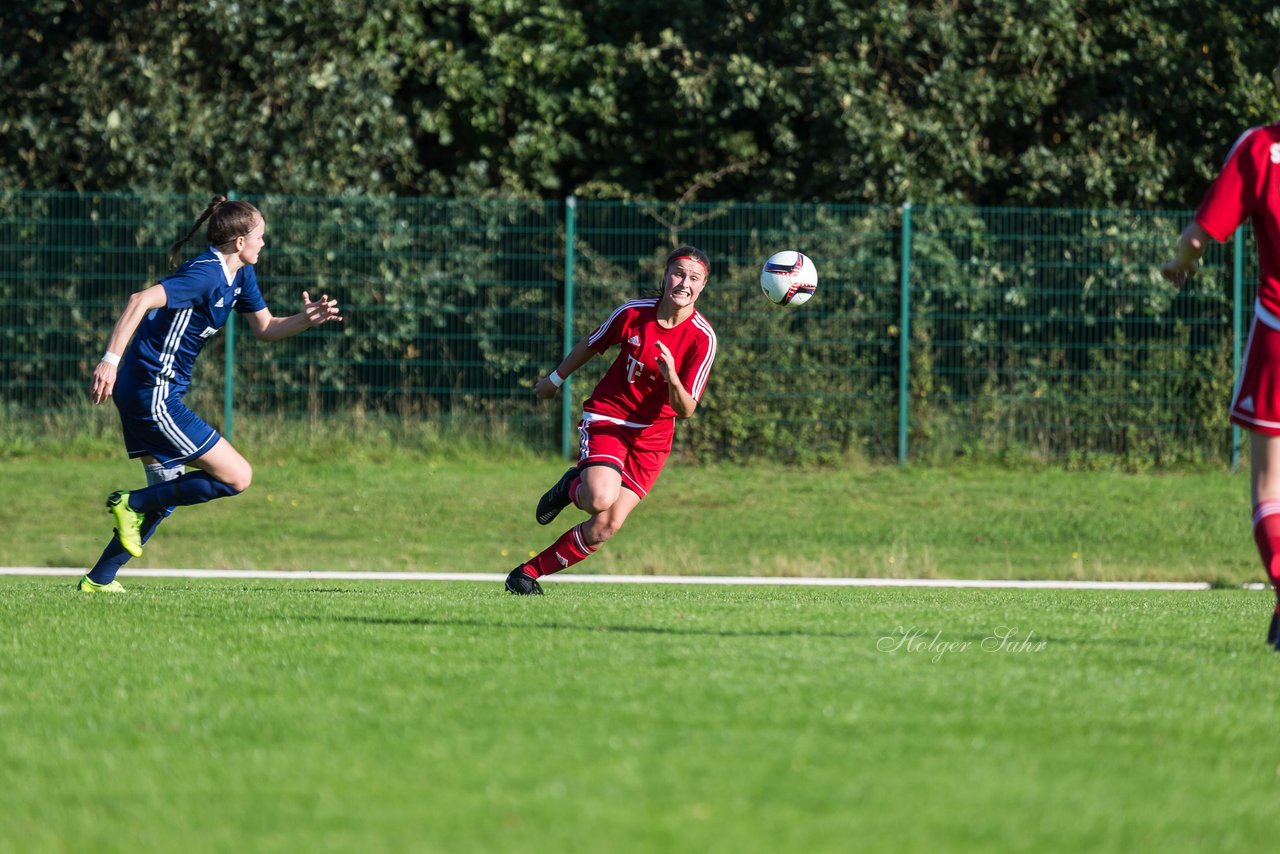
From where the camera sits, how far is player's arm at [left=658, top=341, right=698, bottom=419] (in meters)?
8.27

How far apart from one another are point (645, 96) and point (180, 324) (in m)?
10.7

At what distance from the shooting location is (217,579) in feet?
38.6

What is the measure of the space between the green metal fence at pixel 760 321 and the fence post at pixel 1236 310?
5 cm

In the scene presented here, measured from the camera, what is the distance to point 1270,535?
571 cm

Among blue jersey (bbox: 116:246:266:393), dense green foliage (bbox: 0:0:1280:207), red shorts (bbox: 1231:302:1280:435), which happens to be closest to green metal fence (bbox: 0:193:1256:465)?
dense green foliage (bbox: 0:0:1280:207)

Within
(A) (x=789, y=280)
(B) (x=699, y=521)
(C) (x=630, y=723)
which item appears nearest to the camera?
(C) (x=630, y=723)

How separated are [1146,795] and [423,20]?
16306 millimetres

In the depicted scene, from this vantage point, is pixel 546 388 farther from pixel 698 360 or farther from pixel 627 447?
pixel 698 360

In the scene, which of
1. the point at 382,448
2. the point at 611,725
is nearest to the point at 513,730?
the point at 611,725

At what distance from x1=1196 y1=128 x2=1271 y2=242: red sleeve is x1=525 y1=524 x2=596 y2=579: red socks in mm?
4059

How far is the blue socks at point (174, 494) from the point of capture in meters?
8.65

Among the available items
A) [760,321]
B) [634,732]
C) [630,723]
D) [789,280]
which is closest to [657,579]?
[789,280]

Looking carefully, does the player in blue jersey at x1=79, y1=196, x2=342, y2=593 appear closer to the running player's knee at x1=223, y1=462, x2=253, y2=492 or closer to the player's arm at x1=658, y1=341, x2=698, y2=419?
the running player's knee at x1=223, y1=462, x2=253, y2=492

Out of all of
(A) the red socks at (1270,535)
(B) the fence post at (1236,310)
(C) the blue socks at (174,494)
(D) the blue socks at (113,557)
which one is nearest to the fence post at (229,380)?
(D) the blue socks at (113,557)
